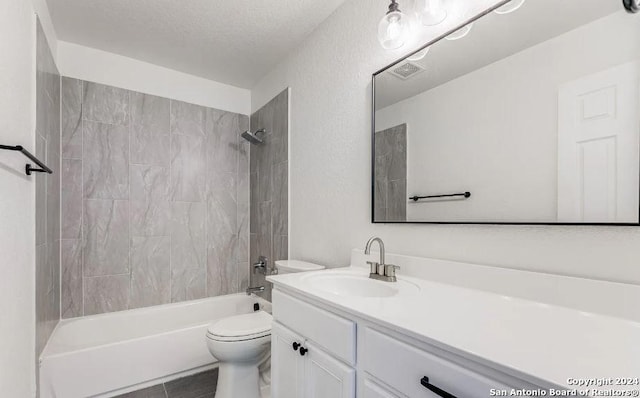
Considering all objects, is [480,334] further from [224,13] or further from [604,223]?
[224,13]

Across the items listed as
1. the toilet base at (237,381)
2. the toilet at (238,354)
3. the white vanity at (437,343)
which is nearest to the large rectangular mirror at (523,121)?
the white vanity at (437,343)

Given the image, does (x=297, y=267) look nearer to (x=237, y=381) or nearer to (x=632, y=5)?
(x=237, y=381)

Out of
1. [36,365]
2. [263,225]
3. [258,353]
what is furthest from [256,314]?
[36,365]

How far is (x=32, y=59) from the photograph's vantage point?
148 centimetres

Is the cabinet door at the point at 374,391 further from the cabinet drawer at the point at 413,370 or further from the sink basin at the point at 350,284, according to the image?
the sink basin at the point at 350,284

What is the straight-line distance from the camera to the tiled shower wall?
161 cm

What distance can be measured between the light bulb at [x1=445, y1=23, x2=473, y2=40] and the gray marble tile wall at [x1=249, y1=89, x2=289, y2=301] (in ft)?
4.69

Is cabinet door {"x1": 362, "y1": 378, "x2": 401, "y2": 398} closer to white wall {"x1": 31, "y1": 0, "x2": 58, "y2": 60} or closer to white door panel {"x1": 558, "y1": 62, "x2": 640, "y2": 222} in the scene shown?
white door panel {"x1": 558, "y1": 62, "x2": 640, "y2": 222}

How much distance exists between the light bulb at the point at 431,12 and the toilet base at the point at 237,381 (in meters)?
2.09

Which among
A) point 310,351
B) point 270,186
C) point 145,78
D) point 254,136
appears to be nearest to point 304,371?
point 310,351

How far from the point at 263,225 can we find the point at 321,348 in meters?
1.84

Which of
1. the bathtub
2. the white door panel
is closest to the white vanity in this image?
the white door panel

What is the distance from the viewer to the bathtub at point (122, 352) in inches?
69.8

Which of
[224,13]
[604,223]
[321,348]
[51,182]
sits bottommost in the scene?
[321,348]
